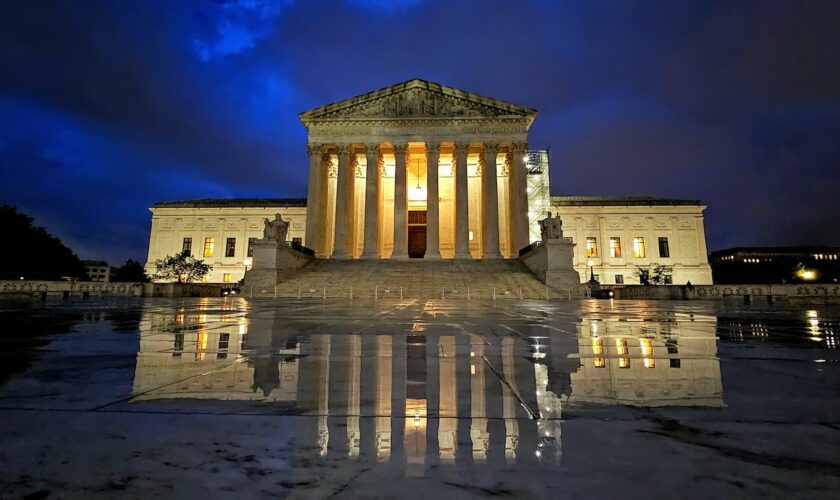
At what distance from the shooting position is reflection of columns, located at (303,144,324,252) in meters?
34.9

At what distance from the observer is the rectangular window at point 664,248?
5098cm

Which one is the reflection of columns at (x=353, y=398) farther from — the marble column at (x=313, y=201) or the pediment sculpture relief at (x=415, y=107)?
the pediment sculpture relief at (x=415, y=107)

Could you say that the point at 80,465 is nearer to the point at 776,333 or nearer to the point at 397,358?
the point at 397,358

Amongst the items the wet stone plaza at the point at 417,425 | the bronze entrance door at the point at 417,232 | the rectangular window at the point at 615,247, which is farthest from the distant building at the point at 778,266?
the wet stone plaza at the point at 417,425

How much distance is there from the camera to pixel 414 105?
119 ft

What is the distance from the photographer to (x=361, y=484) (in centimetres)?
114

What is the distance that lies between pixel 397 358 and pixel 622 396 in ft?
5.39

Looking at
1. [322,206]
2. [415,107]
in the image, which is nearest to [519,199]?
[415,107]

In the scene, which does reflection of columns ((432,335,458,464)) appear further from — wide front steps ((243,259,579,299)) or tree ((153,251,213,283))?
tree ((153,251,213,283))

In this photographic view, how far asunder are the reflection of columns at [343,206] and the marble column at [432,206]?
6.58 meters

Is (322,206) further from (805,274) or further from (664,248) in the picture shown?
(805,274)

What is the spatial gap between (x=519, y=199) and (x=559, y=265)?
1239 cm

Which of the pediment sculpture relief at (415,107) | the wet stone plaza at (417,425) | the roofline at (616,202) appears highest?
the pediment sculpture relief at (415,107)

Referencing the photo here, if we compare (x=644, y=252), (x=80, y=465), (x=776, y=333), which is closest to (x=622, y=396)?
(x=80, y=465)
